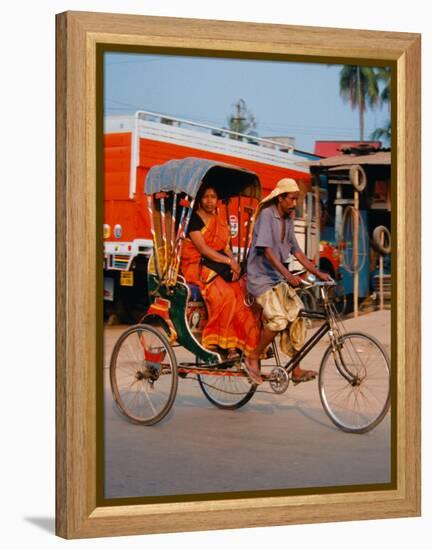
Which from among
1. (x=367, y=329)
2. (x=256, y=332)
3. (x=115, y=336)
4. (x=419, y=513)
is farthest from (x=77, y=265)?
(x=419, y=513)

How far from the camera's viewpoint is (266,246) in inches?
414

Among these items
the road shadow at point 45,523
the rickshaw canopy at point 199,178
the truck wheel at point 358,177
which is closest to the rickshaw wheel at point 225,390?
the rickshaw canopy at point 199,178

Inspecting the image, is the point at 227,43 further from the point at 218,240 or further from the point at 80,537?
the point at 80,537

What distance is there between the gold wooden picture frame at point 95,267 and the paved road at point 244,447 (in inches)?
4.1

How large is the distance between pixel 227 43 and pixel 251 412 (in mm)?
2417

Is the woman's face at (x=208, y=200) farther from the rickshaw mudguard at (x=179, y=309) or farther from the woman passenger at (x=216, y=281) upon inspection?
the rickshaw mudguard at (x=179, y=309)

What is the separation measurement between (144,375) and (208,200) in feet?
3.97

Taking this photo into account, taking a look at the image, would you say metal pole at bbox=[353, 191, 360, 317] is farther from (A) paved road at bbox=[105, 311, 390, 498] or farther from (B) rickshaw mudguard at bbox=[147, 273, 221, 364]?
(B) rickshaw mudguard at bbox=[147, 273, 221, 364]

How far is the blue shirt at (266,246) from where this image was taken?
10.5 meters

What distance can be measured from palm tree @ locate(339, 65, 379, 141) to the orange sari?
4.01 feet

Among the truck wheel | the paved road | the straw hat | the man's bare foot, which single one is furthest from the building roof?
the man's bare foot

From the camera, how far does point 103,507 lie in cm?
1001

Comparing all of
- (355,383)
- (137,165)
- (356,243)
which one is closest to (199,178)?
(137,165)

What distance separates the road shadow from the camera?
33.2 ft
